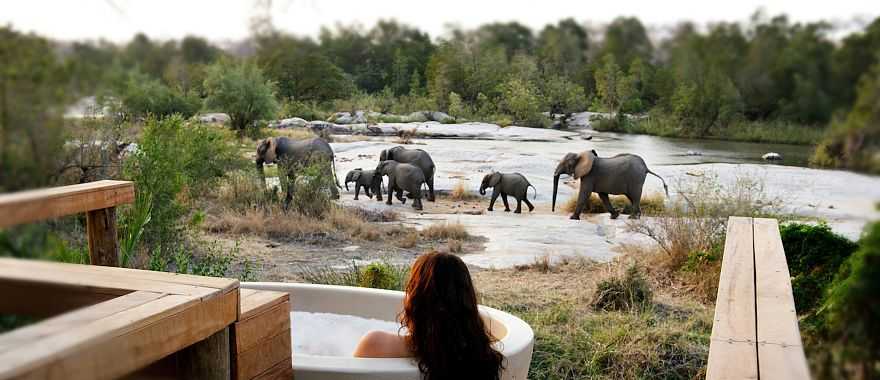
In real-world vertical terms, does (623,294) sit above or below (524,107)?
below

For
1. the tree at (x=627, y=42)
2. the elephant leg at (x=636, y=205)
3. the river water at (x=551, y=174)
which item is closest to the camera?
the river water at (x=551, y=174)

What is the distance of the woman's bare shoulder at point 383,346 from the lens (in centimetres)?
191

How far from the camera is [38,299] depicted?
287 mm

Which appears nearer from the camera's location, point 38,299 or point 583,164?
point 38,299

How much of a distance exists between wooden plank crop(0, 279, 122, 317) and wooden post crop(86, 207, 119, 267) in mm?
2216

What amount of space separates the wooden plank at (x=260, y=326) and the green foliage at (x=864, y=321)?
1101 mm

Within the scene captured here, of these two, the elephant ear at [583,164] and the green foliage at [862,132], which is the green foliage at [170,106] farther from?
the green foliage at [862,132]

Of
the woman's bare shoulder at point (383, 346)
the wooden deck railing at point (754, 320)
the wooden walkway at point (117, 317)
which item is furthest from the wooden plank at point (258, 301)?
the wooden deck railing at point (754, 320)

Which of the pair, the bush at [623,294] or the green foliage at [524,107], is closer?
the bush at [623,294]

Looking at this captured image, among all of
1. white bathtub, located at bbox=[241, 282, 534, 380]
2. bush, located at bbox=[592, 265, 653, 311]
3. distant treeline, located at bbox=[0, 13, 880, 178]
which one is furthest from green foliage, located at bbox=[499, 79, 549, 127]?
white bathtub, located at bbox=[241, 282, 534, 380]

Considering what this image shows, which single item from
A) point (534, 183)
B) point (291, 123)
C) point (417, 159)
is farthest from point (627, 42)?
point (291, 123)

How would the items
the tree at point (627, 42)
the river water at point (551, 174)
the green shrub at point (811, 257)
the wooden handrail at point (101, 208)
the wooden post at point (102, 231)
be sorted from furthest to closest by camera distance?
1. the tree at point (627, 42)
2. the river water at point (551, 174)
3. the green shrub at point (811, 257)
4. the wooden post at point (102, 231)
5. the wooden handrail at point (101, 208)

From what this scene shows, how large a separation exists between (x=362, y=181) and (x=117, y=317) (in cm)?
521

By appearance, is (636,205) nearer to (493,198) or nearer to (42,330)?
(493,198)
